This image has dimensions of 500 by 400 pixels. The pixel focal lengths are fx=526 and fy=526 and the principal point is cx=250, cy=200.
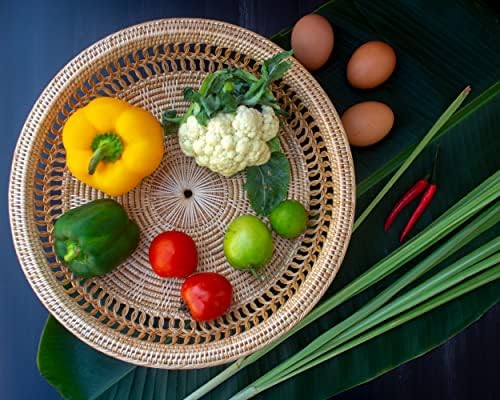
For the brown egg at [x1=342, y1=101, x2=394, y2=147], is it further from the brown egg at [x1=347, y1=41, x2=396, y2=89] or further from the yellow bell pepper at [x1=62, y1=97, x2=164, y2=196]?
the yellow bell pepper at [x1=62, y1=97, x2=164, y2=196]

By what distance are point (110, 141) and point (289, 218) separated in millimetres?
401

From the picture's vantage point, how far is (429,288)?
1.06 metres

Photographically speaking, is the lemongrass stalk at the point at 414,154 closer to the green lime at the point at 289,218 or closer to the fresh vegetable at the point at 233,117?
the green lime at the point at 289,218

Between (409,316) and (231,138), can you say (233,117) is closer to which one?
(231,138)

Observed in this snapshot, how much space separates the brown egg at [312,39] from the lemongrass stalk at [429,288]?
54cm

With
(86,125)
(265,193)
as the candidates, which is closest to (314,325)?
(265,193)

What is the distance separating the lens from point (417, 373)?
1396mm

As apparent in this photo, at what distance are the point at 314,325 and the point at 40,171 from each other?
27.8 inches

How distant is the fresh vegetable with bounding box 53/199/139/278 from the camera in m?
1.07

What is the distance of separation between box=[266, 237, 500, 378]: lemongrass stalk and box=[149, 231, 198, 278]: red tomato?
304 mm

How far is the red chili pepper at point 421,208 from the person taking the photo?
1.21 meters

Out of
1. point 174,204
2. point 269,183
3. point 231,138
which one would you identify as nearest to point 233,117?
point 231,138

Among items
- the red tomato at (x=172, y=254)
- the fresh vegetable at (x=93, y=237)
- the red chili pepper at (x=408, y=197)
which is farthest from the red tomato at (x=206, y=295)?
the red chili pepper at (x=408, y=197)

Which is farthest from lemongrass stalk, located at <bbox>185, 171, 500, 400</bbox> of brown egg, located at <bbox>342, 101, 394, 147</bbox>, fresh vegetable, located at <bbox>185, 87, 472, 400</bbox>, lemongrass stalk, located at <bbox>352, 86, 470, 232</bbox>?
brown egg, located at <bbox>342, 101, 394, 147</bbox>
